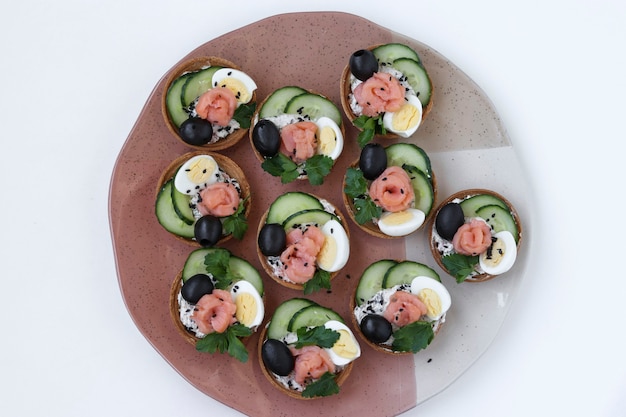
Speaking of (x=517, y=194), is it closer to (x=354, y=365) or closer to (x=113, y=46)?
(x=354, y=365)

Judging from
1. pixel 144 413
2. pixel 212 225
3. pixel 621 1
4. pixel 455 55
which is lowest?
pixel 144 413

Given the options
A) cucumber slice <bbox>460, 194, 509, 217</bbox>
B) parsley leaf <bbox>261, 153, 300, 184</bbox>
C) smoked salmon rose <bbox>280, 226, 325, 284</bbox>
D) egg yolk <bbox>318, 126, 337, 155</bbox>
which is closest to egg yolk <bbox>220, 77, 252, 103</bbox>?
parsley leaf <bbox>261, 153, 300, 184</bbox>

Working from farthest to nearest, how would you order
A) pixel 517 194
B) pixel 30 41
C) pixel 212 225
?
pixel 30 41, pixel 517 194, pixel 212 225

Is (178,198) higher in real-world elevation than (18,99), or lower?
lower

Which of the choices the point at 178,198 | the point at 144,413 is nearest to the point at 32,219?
the point at 178,198

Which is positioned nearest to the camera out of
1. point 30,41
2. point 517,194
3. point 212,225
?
point 212,225

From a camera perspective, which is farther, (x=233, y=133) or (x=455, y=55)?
(x=455, y=55)

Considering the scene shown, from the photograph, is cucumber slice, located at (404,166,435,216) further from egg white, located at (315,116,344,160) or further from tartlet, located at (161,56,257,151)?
tartlet, located at (161,56,257,151)

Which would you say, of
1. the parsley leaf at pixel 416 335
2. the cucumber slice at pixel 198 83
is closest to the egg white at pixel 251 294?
the parsley leaf at pixel 416 335
